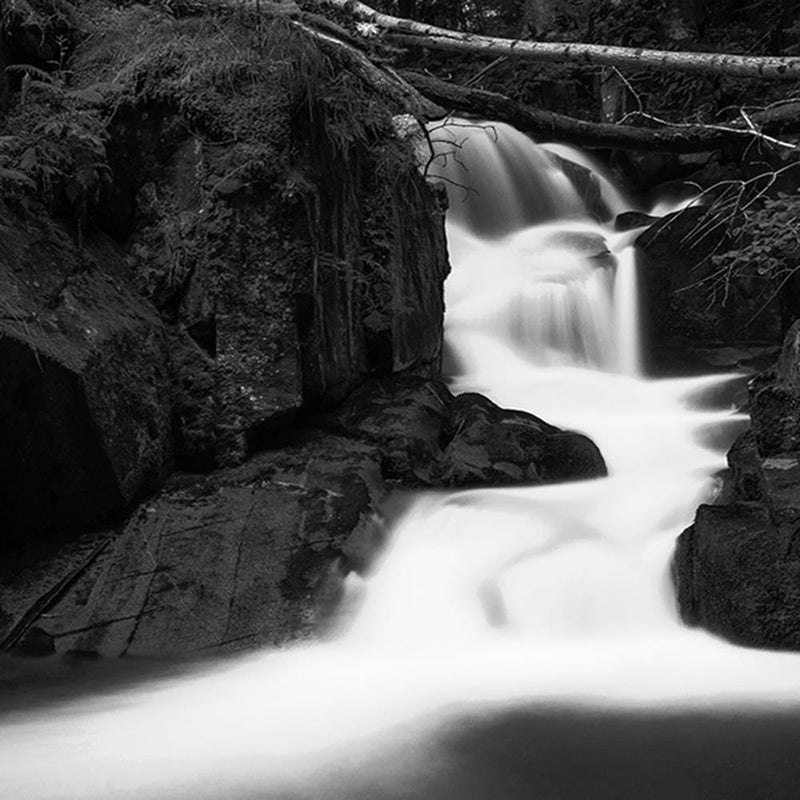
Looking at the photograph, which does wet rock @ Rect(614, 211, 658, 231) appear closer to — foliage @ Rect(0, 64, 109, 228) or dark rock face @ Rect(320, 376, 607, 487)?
dark rock face @ Rect(320, 376, 607, 487)

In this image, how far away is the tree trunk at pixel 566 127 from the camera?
10.1 meters

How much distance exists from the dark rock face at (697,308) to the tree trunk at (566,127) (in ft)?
4.75

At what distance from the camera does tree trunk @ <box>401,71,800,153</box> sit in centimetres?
1015

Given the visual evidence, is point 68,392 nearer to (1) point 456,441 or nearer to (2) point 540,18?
(1) point 456,441

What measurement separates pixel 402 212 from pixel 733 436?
10.7 feet

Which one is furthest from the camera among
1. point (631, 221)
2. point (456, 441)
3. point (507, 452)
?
point (631, 221)

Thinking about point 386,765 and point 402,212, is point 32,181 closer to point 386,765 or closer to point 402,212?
point 402,212

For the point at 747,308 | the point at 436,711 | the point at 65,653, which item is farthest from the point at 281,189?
the point at 747,308

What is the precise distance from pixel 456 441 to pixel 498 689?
2804 mm

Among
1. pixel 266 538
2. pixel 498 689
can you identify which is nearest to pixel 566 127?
pixel 266 538

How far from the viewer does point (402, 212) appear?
7.63 metres

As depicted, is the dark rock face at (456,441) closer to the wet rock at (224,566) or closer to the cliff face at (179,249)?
the cliff face at (179,249)

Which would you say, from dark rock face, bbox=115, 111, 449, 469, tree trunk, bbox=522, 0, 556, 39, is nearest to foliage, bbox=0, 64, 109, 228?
dark rock face, bbox=115, 111, 449, 469

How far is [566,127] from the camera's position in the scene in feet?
35.1
